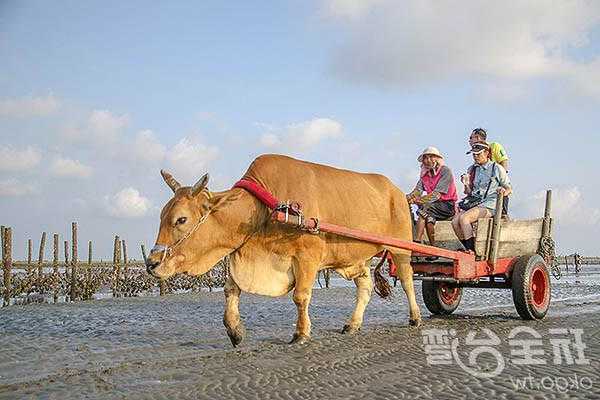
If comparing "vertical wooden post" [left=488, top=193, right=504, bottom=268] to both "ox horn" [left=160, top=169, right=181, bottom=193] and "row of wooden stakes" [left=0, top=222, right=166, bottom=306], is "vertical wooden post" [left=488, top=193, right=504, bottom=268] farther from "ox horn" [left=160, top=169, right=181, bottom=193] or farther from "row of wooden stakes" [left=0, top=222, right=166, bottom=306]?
"row of wooden stakes" [left=0, top=222, right=166, bottom=306]

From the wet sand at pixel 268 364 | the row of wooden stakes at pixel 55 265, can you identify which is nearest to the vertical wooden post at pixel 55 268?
the row of wooden stakes at pixel 55 265

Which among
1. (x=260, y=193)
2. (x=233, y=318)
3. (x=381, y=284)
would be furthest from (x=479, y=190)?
(x=233, y=318)

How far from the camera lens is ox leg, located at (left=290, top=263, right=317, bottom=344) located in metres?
6.02

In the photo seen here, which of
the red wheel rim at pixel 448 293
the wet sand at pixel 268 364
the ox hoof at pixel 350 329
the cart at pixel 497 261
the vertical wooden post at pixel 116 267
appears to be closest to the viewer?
the wet sand at pixel 268 364

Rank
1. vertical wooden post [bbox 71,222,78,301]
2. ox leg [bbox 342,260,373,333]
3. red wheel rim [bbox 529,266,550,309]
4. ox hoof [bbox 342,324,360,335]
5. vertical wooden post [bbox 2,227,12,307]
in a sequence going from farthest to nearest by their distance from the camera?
vertical wooden post [bbox 71,222,78,301] < vertical wooden post [bbox 2,227,12,307] < red wheel rim [bbox 529,266,550,309] < ox leg [bbox 342,260,373,333] < ox hoof [bbox 342,324,360,335]

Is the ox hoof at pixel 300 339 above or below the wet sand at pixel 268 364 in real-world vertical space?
above

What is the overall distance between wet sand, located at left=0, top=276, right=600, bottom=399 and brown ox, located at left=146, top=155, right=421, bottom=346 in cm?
63

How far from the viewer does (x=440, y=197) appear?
8.61m

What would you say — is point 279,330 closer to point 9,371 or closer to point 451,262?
point 451,262

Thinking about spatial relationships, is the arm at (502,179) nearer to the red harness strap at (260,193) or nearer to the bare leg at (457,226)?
the bare leg at (457,226)

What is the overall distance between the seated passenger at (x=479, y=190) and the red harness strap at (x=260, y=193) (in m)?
3.26

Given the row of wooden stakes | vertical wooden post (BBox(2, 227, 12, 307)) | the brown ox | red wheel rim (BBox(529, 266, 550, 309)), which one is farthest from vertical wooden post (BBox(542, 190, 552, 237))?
vertical wooden post (BBox(2, 227, 12, 307))

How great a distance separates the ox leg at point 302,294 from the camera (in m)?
6.02

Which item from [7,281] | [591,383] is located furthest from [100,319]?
[7,281]
